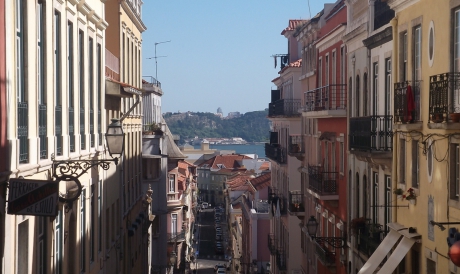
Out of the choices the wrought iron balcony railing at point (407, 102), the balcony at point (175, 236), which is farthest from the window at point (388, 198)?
the balcony at point (175, 236)

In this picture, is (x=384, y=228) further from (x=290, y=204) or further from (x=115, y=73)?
(x=290, y=204)

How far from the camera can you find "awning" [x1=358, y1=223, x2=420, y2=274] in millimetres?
16062

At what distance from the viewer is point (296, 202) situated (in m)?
35.4

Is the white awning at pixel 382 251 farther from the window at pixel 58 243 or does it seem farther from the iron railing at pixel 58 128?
the iron railing at pixel 58 128

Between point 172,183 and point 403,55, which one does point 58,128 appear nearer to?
point 403,55

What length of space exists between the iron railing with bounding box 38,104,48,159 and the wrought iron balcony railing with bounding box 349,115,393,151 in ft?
24.9

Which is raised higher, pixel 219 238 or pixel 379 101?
pixel 379 101

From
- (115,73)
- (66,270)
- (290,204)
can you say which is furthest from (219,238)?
(66,270)

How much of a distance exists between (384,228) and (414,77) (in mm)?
4931

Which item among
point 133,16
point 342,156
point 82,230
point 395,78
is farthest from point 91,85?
point 133,16

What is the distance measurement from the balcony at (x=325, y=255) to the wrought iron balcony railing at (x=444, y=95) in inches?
534

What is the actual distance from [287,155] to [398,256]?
77.2 ft

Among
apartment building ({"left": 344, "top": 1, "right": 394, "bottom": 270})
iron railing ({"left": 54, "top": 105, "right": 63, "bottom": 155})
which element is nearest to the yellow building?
apartment building ({"left": 344, "top": 1, "right": 394, "bottom": 270})

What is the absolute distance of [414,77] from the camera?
16469 mm
